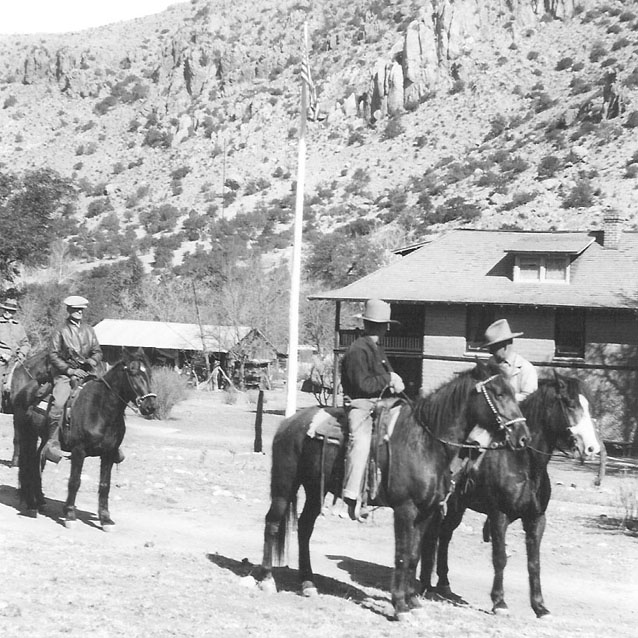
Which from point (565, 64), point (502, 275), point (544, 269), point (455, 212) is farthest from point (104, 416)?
point (565, 64)

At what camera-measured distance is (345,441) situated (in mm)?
8750

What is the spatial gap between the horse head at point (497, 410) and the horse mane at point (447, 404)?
82mm

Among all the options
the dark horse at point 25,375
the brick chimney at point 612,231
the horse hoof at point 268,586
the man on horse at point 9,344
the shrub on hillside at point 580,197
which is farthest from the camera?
the shrub on hillside at point 580,197

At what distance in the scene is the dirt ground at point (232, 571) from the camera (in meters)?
7.79

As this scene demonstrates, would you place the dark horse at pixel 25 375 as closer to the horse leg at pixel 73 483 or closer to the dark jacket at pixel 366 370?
the horse leg at pixel 73 483

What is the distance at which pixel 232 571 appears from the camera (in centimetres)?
967

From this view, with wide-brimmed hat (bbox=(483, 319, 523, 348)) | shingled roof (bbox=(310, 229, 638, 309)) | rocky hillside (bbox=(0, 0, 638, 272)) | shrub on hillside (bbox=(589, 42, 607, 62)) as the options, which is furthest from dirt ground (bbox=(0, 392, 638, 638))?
shrub on hillside (bbox=(589, 42, 607, 62))

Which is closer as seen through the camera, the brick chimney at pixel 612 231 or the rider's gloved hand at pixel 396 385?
the rider's gloved hand at pixel 396 385

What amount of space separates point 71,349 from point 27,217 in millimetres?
29410

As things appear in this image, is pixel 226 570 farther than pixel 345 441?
Yes

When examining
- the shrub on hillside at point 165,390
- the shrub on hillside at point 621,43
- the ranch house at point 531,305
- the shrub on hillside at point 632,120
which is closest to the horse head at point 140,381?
the shrub on hillside at point 165,390

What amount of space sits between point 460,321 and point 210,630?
31.2 meters

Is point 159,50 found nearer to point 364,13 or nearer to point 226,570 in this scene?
point 364,13

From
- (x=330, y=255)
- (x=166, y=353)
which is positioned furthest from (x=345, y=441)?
(x=330, y=255)
